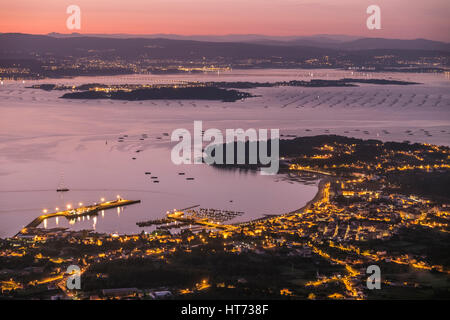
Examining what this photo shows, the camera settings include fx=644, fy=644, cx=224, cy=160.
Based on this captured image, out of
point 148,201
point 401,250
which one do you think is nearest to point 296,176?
point 148,201

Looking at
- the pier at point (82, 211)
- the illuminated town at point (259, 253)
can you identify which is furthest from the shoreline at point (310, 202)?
the pier at point (82, 211)

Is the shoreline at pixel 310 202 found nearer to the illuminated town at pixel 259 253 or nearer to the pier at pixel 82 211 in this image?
the illuminated town at pixel 259 253

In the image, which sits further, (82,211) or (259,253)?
(82,211)

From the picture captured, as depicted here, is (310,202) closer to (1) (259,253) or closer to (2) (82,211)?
(1) (259,253)

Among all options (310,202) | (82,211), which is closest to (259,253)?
(310,202)

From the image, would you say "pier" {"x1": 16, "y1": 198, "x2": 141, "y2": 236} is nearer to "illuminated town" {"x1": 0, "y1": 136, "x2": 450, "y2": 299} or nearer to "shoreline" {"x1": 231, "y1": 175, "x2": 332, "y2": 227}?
"illuminated town" {"x1": 0, "y1": 136, "x2": 450, "y2": 299}

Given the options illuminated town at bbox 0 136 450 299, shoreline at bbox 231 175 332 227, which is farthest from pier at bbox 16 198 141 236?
shoreline at bbox 231 175 332 227

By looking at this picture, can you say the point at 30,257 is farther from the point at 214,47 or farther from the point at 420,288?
the point at 214,47
